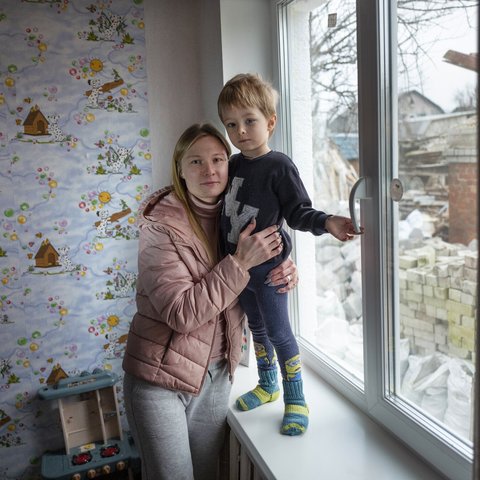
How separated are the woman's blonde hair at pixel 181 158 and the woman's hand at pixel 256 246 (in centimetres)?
16

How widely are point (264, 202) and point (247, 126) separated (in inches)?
7.6

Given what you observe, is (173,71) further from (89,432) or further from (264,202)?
(89,432)

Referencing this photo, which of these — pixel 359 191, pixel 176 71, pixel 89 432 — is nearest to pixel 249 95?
pixel 359 191

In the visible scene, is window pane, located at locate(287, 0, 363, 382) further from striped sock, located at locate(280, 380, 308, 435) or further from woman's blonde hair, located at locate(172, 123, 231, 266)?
woman's blonde hair, located at locate(172, 123, 231, 266)

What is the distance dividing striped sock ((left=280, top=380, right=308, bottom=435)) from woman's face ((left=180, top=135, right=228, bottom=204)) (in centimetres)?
56

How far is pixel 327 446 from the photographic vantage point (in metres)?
1.26

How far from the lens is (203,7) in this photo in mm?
2035

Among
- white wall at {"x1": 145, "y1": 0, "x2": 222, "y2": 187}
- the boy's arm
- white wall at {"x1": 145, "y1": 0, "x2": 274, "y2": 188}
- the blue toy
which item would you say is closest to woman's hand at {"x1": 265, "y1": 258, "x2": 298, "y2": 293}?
the boy's arm

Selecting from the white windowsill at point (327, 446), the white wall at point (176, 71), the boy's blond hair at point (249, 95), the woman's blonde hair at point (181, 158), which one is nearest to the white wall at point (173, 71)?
the white wall at point (176, 71)

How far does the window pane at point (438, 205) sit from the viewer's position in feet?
3.15

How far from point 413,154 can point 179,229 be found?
0.62 m

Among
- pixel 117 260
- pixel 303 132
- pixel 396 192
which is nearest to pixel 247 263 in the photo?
pixel 396 192

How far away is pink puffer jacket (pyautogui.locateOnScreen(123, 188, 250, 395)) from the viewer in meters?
1.27

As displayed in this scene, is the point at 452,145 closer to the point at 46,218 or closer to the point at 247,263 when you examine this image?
the point at 247,263
